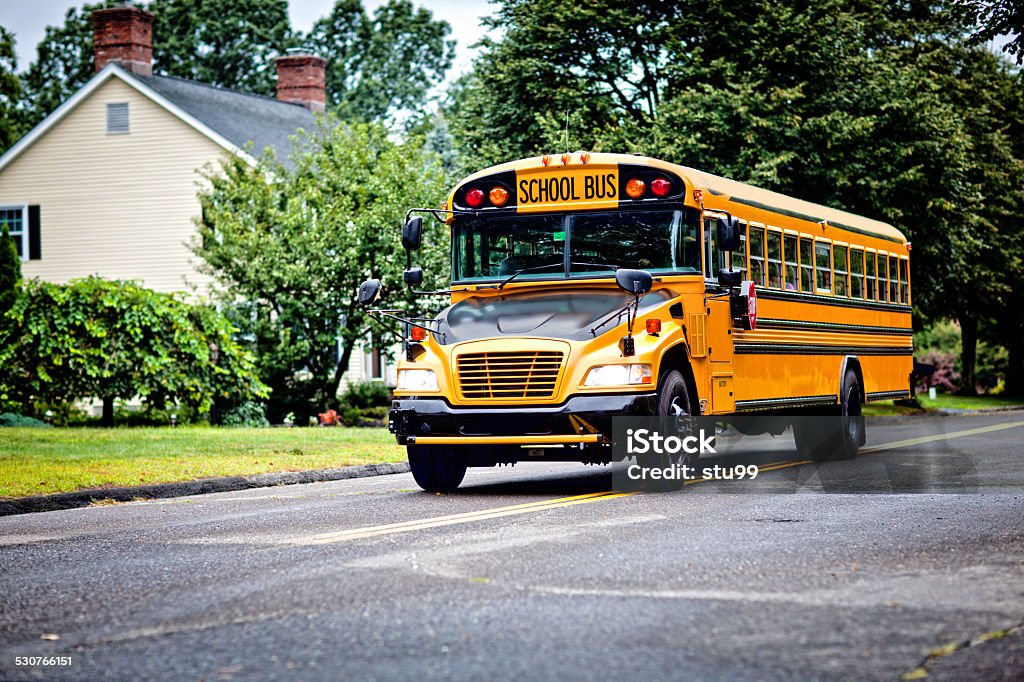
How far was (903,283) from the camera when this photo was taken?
21547mm

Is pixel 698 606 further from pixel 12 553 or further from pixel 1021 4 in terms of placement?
pixel 1021 4

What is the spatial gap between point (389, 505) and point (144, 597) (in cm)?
492

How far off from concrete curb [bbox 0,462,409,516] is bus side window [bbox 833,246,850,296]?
19.4 ft

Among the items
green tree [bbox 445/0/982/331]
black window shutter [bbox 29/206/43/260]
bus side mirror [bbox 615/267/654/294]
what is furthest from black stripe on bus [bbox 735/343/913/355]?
black window shutter [bbox 29/206/43/260]

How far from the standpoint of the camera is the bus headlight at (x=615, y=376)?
40.7ft

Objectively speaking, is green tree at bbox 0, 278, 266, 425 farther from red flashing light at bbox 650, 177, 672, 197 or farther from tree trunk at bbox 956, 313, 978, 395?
tree trunk at bbox 956, 313, 978, 395

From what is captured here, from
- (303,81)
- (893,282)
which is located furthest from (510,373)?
(303,81)

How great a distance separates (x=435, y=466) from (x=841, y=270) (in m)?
7.25

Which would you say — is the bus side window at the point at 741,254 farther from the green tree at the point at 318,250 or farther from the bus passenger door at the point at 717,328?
the green tree at the point at 318,250

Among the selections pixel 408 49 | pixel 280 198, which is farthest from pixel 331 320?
pixel 408 49

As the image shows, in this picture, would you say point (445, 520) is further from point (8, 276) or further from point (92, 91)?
point (92, 91)

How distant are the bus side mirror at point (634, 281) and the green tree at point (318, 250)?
15381 millimetres

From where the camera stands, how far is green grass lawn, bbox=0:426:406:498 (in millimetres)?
14273

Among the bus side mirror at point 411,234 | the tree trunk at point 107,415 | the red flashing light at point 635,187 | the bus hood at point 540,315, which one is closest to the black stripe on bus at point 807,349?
the bus hood at point 540,315
